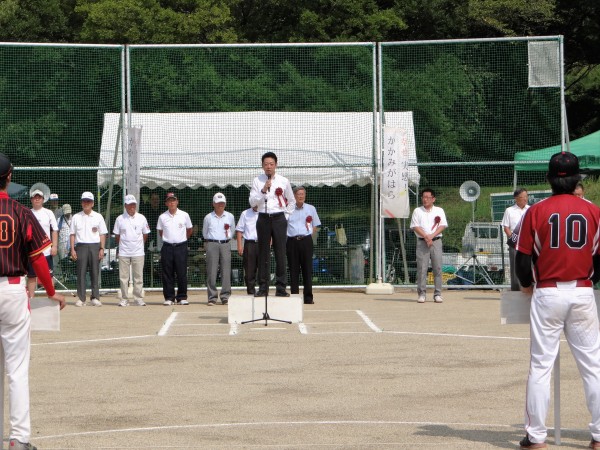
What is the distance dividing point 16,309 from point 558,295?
3.41 m

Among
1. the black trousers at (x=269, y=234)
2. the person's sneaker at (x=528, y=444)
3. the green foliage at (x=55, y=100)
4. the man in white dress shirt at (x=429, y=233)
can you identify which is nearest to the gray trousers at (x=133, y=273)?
the green foliage at (x=55, y=100)

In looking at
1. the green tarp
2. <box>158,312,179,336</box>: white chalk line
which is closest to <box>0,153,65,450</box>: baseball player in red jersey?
<box>158,312,179,336</box>: white chalk line

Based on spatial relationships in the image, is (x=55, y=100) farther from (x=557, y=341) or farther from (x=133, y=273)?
(x=557, y=341)

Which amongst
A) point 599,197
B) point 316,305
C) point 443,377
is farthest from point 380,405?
point 599,197

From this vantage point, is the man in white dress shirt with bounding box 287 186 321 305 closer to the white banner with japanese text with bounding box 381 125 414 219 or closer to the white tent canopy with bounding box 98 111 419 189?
the white banner with japanese text with bounding box 381 125 414 219

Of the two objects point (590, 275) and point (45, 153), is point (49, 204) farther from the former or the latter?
point (590, 275)

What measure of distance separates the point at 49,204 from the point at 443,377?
527 inches

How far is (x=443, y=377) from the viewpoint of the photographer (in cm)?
1116

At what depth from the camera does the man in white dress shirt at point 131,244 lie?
66.7 feet

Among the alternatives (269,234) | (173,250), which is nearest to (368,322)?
(269,234)

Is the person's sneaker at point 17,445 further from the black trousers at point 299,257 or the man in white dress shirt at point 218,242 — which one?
the man in white dress shirt at point 218,242

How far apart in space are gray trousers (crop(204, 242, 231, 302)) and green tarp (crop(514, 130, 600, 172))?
19.2ft

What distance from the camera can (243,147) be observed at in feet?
75.6

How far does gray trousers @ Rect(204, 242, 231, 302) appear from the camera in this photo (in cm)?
2036
